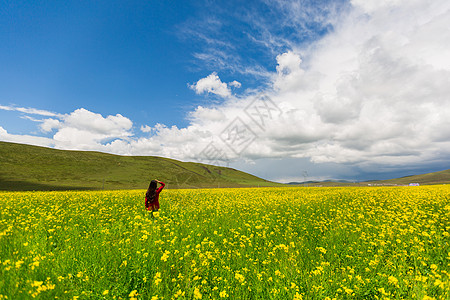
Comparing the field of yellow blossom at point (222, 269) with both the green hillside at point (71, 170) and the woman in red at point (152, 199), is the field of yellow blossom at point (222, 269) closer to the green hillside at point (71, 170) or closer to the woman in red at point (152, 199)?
the woman in red at point (152, 199)

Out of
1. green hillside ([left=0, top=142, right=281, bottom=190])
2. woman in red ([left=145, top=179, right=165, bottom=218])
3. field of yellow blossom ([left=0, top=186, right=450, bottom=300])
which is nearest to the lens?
field of yellow blossom ([left=0, top=186, right=450, bottom=300])

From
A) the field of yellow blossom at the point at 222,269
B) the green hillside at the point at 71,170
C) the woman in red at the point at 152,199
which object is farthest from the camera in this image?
the green hillside at the point at 71,170

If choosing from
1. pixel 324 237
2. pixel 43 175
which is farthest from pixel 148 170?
pixel 324 237

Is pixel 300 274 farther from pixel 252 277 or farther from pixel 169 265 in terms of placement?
pixel 169 265

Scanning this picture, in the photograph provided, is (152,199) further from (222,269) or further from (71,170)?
(71,170)

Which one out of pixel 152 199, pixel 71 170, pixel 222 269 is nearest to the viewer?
pixel 222 269

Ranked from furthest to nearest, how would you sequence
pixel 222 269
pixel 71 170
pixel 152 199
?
pixel 71 170, pixel 152 199, pixel 222 269

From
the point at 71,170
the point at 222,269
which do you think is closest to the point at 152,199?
the point at 222,269

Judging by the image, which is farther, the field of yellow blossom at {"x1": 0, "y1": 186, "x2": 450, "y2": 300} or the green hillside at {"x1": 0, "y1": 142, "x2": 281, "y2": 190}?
the green hillside at {"x1": 0, "y1": 142, "x2": 281, "y2": 190}

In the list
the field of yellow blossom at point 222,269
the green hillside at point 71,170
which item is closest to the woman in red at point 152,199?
the field of yellow blossom at point 222,269

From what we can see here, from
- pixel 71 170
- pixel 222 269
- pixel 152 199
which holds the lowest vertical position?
pixel 222 269

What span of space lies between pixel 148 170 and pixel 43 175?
163 ft

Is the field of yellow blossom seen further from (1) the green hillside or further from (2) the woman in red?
(1) the green hillside

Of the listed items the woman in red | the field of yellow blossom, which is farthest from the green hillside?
the field of yellow blossom
